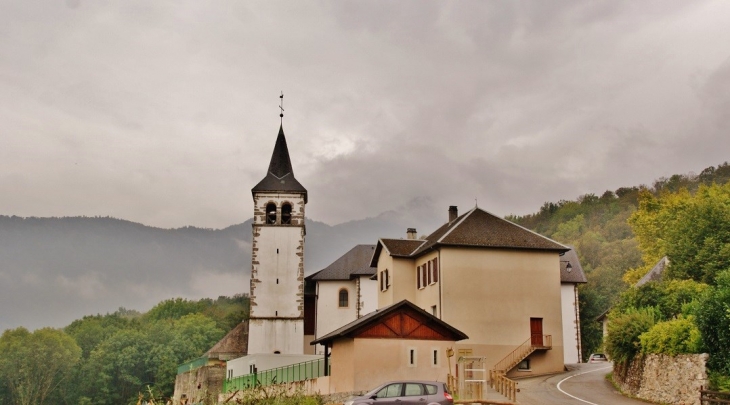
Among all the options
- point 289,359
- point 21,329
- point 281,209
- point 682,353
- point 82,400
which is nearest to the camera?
point 682,353

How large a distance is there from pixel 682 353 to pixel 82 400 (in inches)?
3024

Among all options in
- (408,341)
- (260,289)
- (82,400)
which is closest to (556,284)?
(408,341)

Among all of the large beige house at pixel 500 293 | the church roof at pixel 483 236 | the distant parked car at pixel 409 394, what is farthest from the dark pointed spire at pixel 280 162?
the distant parked car at pixel 409 394

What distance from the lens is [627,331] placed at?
104 feet

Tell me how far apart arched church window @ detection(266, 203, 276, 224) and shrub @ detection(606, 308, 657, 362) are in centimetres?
2774

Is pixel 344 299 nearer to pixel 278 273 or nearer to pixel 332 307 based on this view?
pixel 332 307

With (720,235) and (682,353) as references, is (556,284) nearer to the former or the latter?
(720,235)

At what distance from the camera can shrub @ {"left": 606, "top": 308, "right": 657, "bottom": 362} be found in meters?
31.4

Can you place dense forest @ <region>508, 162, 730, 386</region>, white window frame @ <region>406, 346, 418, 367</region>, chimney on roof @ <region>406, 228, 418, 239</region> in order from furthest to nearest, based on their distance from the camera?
1. chimney on roof @ <region>406, 228, 418, 239</region>
2. dense forest @ <region>508, 162, 730, 386</region>
3. white window frame @ <region>406, 346, 418, 367</region>

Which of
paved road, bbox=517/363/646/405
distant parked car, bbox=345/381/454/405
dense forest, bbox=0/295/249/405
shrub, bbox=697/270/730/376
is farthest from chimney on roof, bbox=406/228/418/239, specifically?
dense forest, bbox=0/295/249/405

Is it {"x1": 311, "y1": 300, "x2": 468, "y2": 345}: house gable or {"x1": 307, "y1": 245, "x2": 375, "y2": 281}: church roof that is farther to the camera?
{"x1": 307, "y1": 245, "x2": 375, "y2": 281}: church roof

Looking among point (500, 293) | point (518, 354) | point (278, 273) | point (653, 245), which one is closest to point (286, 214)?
point (278, 273)

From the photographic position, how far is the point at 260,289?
2079 inches

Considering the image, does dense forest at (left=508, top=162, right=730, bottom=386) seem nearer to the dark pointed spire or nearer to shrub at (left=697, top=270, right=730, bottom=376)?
shrub at (left=697, top=270, right=730, bottom=376)
